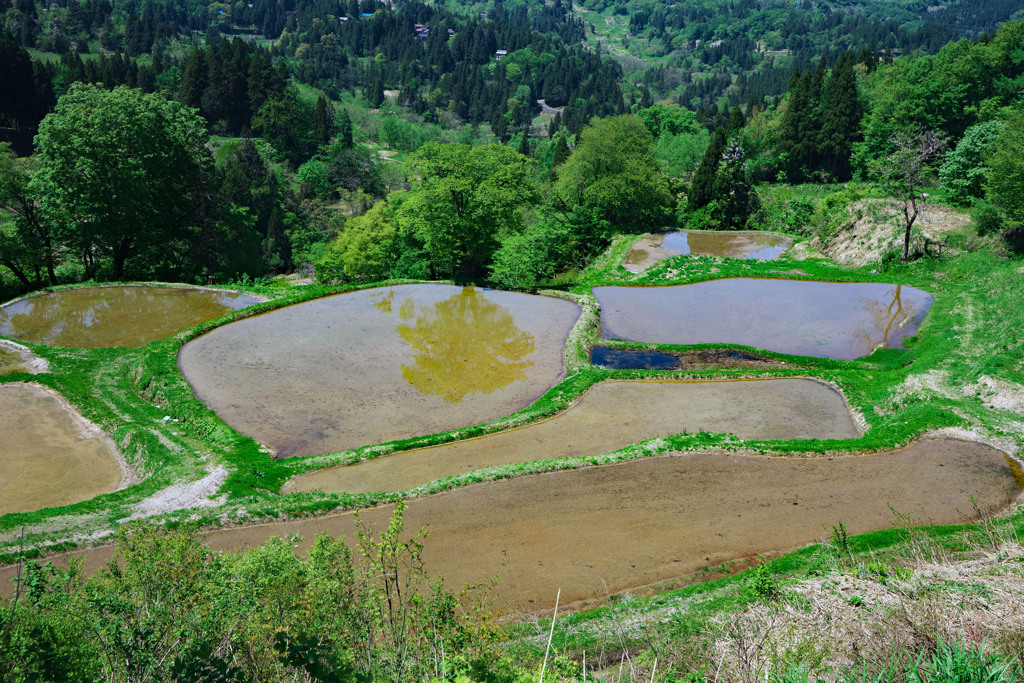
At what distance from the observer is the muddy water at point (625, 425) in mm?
15852

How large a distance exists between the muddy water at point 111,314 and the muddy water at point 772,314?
1846 cm

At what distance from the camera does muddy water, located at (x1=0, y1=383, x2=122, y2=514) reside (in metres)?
14.6

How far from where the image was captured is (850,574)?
1001 cm

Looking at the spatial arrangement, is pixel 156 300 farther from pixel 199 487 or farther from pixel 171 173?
pixel 199 487

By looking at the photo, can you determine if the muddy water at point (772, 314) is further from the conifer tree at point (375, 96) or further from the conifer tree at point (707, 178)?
the conifer tree at point (375, 96)

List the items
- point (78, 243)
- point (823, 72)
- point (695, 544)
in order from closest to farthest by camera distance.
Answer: point (695, 544) < point (78, 243) < point (823, 72)

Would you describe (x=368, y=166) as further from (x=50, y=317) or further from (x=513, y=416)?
(x=513, y=416)

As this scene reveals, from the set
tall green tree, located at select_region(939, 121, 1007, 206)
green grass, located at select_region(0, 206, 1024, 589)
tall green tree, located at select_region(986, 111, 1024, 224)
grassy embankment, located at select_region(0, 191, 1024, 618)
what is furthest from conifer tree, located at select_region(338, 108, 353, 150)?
tall green tree, located at select_region(986, 111, 1024, 224)

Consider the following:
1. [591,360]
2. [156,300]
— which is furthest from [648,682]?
[156,300]

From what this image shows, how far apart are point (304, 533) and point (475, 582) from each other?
4137mm

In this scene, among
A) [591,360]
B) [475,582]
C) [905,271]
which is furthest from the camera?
[905,271]

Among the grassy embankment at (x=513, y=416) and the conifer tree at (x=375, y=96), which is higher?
the conifer tree at (x=375, y=96)

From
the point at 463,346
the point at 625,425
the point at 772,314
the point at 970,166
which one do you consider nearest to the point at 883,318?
the point at 772,314

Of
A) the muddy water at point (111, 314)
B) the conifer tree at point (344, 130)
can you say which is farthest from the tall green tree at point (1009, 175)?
the conifer tree at point (344, 130)
